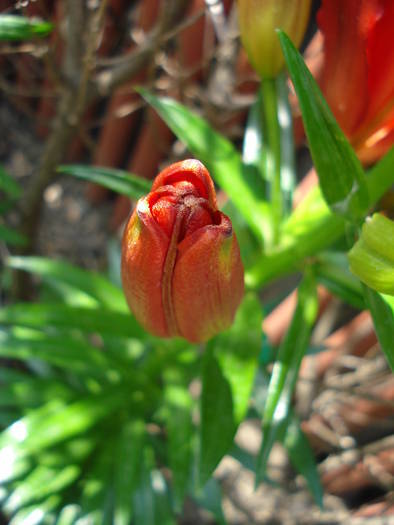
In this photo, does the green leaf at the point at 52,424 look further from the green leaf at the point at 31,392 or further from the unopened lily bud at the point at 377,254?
the unopened lily bud at the point at 377,254

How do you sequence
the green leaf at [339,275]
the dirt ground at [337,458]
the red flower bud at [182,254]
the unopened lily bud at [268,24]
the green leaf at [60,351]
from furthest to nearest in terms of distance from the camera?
the dirt ground at [337,458] → the green leaf at [60,351] → the green leaf at [339,275] → the unopened lily bud at [268,24] → the red flower bud at [182,254]

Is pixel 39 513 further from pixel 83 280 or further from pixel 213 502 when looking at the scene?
pixel 83 280

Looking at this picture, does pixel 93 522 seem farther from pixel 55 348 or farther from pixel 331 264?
pixel 331 264

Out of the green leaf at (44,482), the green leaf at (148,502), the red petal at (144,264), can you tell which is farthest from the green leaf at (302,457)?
the red petal at (144,264)

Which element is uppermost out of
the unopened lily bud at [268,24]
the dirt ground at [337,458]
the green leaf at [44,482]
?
the unopened lily bud at [268,24]

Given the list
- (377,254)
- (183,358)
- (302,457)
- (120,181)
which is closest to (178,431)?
(183,358)

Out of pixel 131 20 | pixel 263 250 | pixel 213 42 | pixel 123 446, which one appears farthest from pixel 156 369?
pixel 131 20

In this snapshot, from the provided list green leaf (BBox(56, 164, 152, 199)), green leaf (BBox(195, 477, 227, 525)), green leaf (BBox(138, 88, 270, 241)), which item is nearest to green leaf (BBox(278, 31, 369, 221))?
green leaf (BBox(138, 88, 270, 241))
